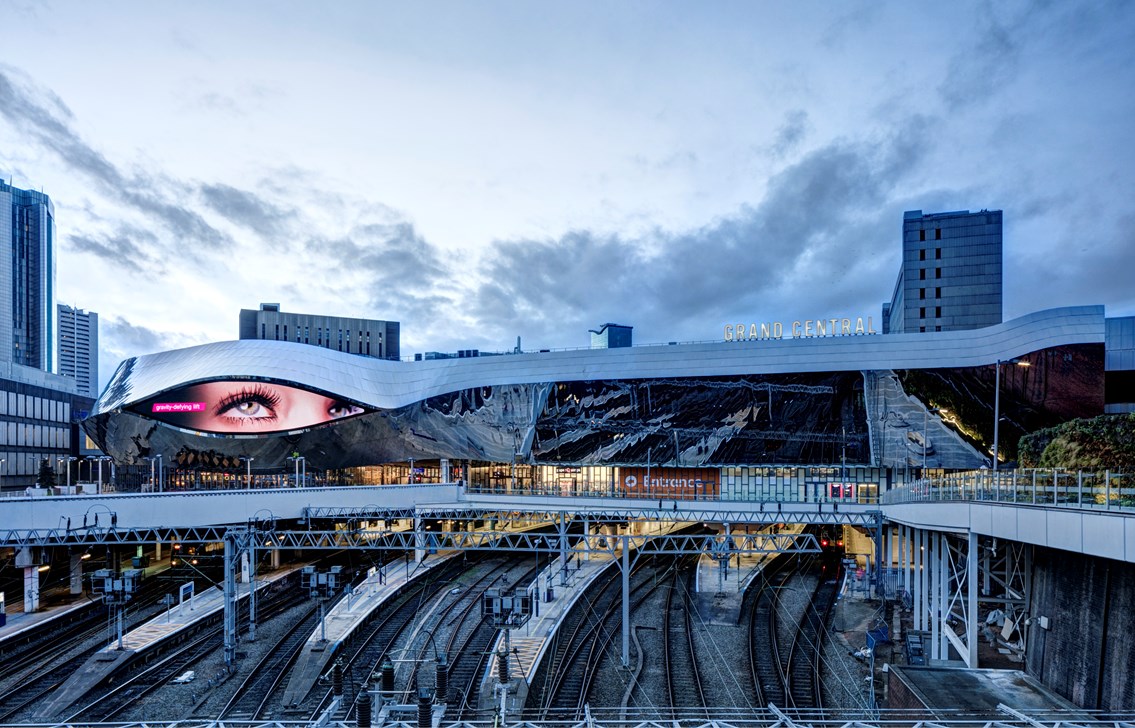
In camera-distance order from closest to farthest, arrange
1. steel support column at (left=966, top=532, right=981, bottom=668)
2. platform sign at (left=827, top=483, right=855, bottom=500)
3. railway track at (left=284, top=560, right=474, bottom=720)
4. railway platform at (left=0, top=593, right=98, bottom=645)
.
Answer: steel support column at (left=966, top=532, right=981, bottom=668)
railway track at (left=284, top=560, right=474, bottom=720)
railway platform at (left=0, top=593, right=98, bottom=645)
platform sign at (left=827, top=483, right=855, bottom=500)

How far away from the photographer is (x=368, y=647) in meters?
34.1

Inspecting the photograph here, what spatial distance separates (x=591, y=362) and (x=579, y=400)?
3721 mm

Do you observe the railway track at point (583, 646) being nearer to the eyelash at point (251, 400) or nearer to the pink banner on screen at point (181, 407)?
the eyelash at point (251, 400)

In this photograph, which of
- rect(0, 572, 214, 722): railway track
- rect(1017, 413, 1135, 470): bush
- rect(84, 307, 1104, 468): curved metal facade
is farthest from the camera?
rect(84, 307, 1104, 468): curved metal facade

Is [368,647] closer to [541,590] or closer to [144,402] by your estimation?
[541,590]

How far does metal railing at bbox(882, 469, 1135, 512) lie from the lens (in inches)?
664

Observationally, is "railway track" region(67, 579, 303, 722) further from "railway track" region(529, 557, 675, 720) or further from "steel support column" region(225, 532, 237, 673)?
"railway track" region(529, 557, 675, 720)

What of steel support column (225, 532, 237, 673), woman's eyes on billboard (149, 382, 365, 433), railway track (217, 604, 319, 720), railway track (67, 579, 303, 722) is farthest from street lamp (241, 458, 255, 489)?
railway track (217, 604, 319, 720)

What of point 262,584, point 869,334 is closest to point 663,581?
A: point 262,584

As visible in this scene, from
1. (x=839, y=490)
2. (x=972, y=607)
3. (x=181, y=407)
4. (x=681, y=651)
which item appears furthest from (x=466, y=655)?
(x=181, y=407)

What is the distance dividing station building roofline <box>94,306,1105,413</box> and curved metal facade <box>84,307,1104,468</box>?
13 centimetres

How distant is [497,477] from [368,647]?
44293 mm

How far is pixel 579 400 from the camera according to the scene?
2813 inches

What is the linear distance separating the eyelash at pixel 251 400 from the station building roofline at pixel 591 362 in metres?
1.58
